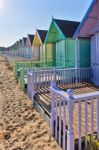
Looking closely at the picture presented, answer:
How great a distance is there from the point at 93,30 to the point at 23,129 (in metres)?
6.84

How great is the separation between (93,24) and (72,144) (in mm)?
7934

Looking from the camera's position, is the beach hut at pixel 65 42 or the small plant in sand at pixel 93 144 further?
the beach hut at pixel 65 42

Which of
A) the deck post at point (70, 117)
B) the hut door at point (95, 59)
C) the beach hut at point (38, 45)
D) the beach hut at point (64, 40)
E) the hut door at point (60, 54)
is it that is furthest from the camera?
the beach hut at point (38, 45)

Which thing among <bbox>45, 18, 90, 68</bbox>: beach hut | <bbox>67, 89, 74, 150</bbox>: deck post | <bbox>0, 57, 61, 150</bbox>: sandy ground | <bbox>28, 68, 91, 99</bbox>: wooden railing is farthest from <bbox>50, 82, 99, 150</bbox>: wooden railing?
<bbox>45, 18, 90, 68</bbox>: beach hut

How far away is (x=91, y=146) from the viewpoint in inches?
163

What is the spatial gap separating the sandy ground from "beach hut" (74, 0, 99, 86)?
4226 mm

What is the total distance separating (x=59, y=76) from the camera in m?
10.8

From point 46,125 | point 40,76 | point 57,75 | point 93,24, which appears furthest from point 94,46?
point 46,125

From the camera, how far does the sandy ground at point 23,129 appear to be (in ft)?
16.1

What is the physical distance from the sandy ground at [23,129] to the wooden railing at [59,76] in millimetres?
1362

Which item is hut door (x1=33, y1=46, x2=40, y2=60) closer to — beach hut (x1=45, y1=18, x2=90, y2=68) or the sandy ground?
beach hut (x1=45, y1=18, x2=90, y2=68)

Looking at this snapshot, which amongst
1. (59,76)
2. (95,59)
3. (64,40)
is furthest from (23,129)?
(64,40)

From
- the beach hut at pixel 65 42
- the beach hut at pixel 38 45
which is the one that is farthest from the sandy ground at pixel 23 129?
the beach hut at pixel 38 45

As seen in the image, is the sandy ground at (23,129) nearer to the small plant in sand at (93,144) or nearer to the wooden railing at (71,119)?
the wooden railing at (71,119)
